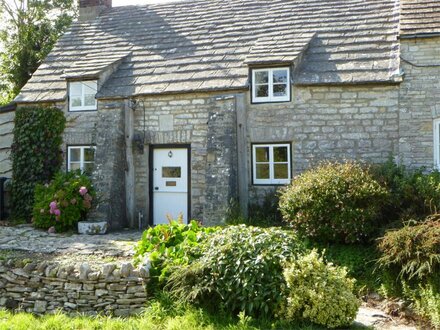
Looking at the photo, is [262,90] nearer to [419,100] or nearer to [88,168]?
[419,100]

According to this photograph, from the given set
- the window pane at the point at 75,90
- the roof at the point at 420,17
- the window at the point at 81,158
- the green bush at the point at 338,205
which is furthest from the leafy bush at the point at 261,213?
the window pane at the point at 75,90

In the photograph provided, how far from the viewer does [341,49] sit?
12.5 metres

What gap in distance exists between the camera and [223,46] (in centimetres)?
1393

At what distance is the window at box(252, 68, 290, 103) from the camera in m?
12.2

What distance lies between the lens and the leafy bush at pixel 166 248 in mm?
7527

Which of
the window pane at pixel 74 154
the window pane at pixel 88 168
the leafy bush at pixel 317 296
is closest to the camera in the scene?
the leafy bush at pixel 317 296

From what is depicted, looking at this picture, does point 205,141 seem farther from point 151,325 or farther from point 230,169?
point 151,325

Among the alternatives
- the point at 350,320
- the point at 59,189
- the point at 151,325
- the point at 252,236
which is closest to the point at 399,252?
the point at 350,320

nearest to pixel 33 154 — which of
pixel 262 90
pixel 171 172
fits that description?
pixel 171 172

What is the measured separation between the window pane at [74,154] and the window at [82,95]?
46.9 inches

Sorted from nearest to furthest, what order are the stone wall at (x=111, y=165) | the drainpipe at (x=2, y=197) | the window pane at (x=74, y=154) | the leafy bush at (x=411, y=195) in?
1. the leafy bush at (x=411, y=195)
2. the stone wall at (x=111, y=165)
3. the window pane at (x=74, y=154)
4. the drainpipe at (x=2, y=197)

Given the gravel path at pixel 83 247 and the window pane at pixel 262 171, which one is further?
the window pane at pixel 262 171

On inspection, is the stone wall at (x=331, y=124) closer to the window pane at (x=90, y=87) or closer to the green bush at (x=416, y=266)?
the green bush at (x=416, y=266)

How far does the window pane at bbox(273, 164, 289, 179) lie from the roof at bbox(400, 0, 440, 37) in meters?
4.12
